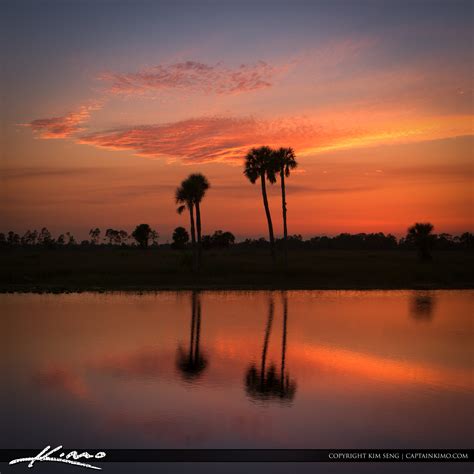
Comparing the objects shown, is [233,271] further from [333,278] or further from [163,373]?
[163,373]

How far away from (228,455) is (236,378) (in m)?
5.31

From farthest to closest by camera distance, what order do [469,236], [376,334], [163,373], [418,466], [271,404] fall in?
[469,236] < [376,334] < [163,373] < [271,404] < [418,466]

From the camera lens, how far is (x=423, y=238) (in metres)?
70.3

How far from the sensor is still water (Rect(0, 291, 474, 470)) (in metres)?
11.3

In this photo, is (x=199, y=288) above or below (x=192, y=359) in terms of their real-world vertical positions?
above

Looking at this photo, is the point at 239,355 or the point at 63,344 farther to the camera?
the point at 63,344

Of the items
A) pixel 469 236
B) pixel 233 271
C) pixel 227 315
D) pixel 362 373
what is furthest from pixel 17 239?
pixel 362 373

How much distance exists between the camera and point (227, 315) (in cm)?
2844

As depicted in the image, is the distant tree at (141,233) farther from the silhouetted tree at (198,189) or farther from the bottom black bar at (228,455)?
the bottom black bar at (228,455)

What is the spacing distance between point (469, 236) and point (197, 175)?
378 feet

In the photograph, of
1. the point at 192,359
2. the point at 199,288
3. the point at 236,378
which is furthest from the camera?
the point at 199,288

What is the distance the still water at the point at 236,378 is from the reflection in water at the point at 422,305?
303mm

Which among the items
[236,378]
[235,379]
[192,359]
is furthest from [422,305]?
[235,379]
